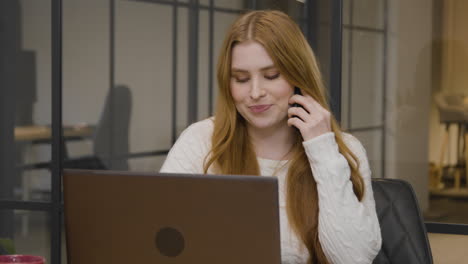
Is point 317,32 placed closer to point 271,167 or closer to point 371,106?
point 371,106

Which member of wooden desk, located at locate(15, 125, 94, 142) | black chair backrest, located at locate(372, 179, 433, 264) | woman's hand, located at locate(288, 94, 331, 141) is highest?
woman's hand, located at locate(288, 94, 331, 141)

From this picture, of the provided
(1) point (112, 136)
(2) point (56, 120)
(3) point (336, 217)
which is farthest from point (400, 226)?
(2) point (56, 120)

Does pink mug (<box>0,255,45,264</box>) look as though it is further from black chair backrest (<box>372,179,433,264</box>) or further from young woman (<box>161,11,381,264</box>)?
black chair backrest (<box>372,179,433,264</box>)

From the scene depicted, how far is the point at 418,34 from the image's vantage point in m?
2.81

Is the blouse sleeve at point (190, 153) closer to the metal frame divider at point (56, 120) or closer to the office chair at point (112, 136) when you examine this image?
the office chair at point (112, 136)

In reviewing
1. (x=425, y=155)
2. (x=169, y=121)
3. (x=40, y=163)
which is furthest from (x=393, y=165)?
(x=40, y=163)

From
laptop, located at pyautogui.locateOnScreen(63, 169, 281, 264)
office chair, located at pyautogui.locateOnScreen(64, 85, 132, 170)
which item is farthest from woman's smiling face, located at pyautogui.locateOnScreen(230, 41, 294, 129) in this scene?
office chair, located at pyautogui.locateOnScreen(64, 85, 132, 170)

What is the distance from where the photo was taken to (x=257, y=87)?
1842 mm

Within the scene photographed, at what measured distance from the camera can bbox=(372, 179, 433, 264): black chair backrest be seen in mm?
2006

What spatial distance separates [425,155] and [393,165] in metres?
0.13

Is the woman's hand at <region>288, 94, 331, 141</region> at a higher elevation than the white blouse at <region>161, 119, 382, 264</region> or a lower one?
higher

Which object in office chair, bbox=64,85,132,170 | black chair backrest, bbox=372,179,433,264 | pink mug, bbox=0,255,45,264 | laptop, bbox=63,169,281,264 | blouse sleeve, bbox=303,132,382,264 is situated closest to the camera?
laptop, bbox=63,169,281,264

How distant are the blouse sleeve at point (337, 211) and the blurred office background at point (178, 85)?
107 centimetres

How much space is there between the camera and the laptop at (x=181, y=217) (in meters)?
1.26
